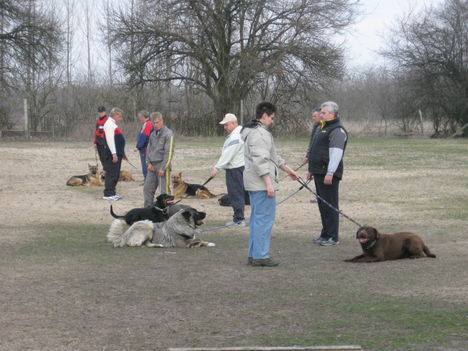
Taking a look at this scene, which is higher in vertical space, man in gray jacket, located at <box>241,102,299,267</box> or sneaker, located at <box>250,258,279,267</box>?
man in gray jacket, located at <box>241,102,299,267</box>

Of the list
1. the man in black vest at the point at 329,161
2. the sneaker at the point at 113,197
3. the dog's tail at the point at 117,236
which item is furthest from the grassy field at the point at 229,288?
the sneaker at the point at 113,197

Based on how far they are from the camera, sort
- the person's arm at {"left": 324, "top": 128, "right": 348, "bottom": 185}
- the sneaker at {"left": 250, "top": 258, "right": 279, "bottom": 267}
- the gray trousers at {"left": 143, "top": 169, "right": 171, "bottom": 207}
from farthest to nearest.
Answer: the gray trousers at {"left": 143, "top": 169, "right": 171, "bottom": 207}, the person's arm at {"left": 324, "top": 128, "right": 348, "bottom": 185}, the sneaker at {"left": 250, "top": 258, "right": 279, "bottom": 267}

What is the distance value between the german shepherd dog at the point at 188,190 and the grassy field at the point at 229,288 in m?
2.23

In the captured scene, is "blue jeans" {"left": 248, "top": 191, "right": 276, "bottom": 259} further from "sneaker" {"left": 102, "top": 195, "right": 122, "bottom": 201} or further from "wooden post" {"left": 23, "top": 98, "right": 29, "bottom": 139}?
"wooden post" {"left": 23, "top": 98, "right": 29, "bottom": 139}

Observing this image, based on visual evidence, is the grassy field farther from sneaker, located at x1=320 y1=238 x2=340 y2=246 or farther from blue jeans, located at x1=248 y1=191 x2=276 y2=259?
blue jeans, located at x1=248 y1=191 x2=276 y2=259

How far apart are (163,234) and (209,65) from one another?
3427 cm

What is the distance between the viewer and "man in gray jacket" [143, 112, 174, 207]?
12.5 meters

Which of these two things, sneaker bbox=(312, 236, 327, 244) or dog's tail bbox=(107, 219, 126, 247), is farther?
sneaker bbox=(312, 236, 327, 244)

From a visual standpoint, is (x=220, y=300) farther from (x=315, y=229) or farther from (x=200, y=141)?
(x=200, y=141)

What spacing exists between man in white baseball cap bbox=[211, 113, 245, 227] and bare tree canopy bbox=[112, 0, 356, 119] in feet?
97.0

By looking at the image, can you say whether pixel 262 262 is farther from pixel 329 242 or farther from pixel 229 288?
pixel 329 242

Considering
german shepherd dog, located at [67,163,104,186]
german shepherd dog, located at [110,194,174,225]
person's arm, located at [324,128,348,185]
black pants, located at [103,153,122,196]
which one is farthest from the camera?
german shepherd dog, located at [67,163,104,186]

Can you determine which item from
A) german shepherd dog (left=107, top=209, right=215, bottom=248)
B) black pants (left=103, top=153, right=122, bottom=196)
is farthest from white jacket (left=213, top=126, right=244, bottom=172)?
black pants (left=103, top=153, right=122, bottom=196)

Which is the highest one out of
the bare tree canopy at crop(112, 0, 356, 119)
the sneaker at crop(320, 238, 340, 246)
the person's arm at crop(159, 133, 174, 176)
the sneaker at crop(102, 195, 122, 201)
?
the bare tree canopy at crop(112, 0, 356, 119)
